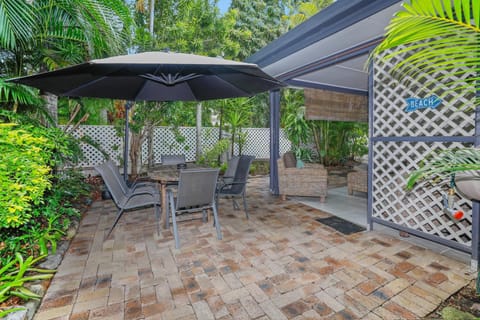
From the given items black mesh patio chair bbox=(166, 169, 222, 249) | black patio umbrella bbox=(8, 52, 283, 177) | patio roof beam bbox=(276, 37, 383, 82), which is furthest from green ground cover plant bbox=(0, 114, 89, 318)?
patio roof beam bbox=(276, 37, 383, 82)

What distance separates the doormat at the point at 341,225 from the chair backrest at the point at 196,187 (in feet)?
5.91

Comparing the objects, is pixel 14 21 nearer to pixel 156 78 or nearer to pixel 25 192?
pixel 156 78

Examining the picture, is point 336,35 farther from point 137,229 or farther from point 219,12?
point 219,12

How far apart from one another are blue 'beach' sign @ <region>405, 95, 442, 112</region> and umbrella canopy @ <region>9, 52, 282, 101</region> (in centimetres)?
157

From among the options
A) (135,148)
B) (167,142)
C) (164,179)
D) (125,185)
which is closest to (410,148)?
(164,179)

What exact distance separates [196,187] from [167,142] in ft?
18.9

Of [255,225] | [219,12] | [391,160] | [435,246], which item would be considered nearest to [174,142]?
[219,12]

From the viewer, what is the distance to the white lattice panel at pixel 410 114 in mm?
2621

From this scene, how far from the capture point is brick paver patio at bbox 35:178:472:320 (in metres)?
1.86

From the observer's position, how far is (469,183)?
1.61 metres

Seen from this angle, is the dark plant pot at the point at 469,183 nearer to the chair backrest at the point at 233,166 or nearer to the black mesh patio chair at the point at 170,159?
the chair backrest at the point at 233,166

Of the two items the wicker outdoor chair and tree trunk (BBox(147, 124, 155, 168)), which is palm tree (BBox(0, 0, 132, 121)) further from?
the wicker outdoor chair

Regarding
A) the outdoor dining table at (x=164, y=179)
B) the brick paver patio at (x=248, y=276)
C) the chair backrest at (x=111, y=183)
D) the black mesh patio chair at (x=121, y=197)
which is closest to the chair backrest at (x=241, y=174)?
the brick paver patio at (x=248, y=276)

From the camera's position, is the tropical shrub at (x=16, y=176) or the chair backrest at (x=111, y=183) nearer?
the tropical shrub at (x=16, y=176)
